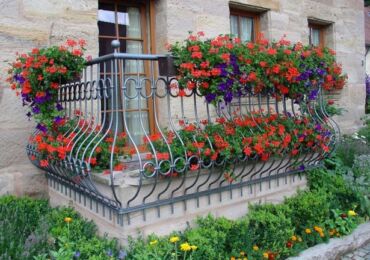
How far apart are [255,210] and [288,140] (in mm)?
668

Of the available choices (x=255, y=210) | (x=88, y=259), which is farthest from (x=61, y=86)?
(x=255, y=210)

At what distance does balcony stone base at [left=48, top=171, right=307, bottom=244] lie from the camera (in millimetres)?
2555

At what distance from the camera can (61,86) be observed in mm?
3098

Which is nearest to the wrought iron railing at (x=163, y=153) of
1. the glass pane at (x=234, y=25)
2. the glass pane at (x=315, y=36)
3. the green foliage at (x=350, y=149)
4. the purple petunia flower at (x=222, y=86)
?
the purple petunia flower at (x=222, y=86)

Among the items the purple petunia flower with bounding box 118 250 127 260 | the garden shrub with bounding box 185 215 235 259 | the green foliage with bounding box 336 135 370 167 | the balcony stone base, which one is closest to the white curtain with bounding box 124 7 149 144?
the balcony stone base

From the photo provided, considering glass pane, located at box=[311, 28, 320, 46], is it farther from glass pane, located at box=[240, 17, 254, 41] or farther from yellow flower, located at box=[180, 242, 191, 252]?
yellow flower, located at box=[180, 242, 191, 252]

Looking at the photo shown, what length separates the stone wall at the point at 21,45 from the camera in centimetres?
339

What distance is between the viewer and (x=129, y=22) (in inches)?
166

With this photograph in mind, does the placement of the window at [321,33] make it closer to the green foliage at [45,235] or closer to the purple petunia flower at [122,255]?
the green foliage at [45,235]

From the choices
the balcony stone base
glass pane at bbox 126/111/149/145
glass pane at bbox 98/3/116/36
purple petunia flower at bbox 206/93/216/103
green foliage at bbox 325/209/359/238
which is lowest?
green foliage at bbox 325/209/359/238

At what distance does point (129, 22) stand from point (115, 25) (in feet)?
0.59

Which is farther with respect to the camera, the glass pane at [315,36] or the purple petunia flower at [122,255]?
the glass pane at [315,36]

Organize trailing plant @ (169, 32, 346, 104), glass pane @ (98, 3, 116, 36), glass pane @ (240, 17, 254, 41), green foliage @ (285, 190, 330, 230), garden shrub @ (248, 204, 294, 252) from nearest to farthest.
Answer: trailing plant @ (169, 32, 346, 104)
garden shrub @ (248, 204, 294, 252)
green foliage @ (285, 190, 330, 230)
glass pane @ (98, 3, 116, 36)
glass pane @ (240, 17, 254, 41)

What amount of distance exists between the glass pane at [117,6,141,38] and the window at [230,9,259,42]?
4.89 feet
